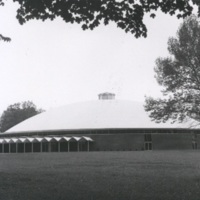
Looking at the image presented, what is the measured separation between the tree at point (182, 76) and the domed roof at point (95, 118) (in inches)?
1051

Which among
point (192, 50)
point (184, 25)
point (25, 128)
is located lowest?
point (25, 128)

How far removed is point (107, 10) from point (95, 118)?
183ft

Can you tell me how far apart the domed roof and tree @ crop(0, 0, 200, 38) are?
5301 centimetres

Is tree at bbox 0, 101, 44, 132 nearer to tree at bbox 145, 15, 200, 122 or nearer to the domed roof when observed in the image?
the domed roof

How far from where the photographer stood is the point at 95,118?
66.0 meters

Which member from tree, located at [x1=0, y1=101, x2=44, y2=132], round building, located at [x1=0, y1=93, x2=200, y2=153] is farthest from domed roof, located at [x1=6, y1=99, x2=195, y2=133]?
tree, located at [x1=0, y1=101, x2=44, y2=132]

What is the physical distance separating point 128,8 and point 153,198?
466 centimetres

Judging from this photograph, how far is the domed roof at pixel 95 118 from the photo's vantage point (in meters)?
64.3

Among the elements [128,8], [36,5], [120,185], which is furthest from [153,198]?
[36,5]

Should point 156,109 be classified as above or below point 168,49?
below

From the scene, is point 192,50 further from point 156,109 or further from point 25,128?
Result: point 25,128

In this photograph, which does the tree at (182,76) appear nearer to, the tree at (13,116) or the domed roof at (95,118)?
the domed roof at (95,118)

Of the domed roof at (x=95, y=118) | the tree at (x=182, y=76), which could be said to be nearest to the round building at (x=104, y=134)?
the domed roof at (x=95, y=118)

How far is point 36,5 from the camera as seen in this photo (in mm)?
10273
